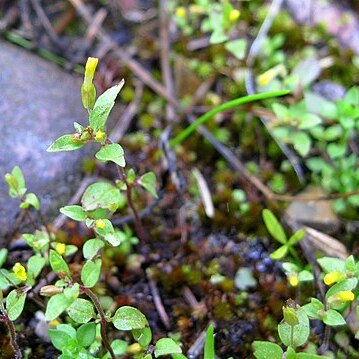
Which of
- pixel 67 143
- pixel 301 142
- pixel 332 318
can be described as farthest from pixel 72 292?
pixel 301 142

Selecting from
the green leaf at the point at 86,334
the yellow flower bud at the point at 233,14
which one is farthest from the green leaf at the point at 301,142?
the green leaf at the point at 86,334

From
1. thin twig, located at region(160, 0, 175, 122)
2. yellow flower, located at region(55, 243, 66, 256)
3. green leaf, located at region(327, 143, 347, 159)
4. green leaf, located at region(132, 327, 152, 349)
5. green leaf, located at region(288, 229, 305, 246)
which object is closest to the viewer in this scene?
green leaf, located at region(132, 327, 152, 349)

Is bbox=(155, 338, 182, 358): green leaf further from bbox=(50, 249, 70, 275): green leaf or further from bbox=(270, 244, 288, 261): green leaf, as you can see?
bbox=(270, 244, 288, 261): green leaf

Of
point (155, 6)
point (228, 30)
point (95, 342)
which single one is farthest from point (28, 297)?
point (155, 6)

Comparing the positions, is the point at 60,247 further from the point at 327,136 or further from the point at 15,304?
the point at 327,136

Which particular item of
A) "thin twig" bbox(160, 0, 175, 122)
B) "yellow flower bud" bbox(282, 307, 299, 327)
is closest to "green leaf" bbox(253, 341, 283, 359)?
"yellow flower bud" bbox(282, 307, 299, 327)

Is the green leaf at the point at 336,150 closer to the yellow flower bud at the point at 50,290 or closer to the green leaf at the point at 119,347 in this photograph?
the green leaf at the point at 119,347
